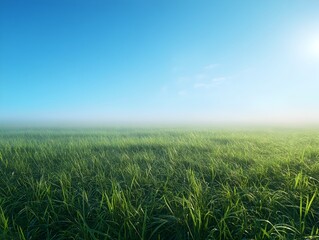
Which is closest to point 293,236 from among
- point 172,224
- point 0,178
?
point 172,224

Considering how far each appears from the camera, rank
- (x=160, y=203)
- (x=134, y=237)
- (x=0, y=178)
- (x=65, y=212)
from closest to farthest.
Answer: (x=134, y=237) < (x=65, y=212) < (x=160, y=203) < (x=0, y=178)

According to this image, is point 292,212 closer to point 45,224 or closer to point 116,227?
point 116,227

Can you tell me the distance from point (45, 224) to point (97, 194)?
108cm

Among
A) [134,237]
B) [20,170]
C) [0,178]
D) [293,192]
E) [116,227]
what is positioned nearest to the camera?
[134,237]

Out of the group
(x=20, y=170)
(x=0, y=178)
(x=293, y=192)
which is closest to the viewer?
(x=293, y=192)

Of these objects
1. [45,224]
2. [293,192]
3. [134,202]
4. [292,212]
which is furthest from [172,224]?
[293,192]

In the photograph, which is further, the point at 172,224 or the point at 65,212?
the point at 65,212

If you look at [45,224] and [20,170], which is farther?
[20,170]

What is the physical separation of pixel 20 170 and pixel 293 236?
17.8 ft

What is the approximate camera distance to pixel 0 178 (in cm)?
409

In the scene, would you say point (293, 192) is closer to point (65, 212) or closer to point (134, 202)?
point (134, 202)

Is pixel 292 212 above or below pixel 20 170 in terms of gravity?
below

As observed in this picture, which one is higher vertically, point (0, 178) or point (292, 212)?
point (0, 178)

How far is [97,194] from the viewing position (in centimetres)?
348
